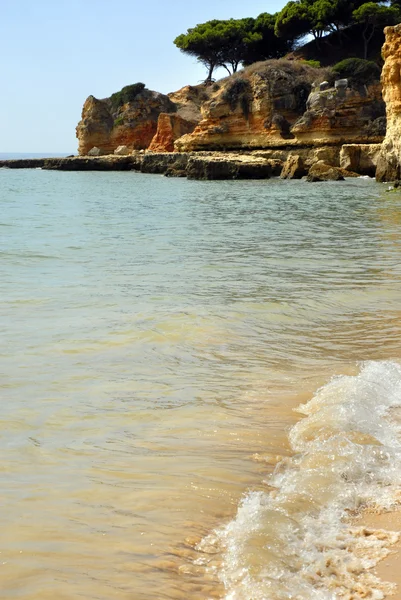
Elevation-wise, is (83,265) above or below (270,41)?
below

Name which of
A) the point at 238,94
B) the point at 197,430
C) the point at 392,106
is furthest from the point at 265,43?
the point at 197,430

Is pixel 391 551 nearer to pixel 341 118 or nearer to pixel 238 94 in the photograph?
pixel 341 118

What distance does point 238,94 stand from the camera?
3912 cm

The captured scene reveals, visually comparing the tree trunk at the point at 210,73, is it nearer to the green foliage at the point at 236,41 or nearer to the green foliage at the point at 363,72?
the green foliage at the point at 236,41

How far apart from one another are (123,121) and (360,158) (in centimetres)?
2827

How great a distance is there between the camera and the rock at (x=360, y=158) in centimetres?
2883

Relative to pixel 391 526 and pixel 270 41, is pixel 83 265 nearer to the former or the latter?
pixel 391 526

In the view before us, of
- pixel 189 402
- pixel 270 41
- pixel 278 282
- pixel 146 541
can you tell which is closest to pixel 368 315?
pixel 278 282

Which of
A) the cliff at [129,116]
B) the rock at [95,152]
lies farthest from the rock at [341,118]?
the rock at [95,152]

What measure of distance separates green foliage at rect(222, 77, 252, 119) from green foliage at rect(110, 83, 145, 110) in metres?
15.1

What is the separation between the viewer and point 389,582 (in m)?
1.88

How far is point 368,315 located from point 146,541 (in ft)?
12.9

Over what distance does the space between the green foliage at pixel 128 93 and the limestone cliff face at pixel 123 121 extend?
0.30 m

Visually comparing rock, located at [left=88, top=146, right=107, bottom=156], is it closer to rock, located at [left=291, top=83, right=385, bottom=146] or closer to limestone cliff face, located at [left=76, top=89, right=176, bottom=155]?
limestone cliff face, located at [left=76, top=89, right=176, bottom=155]
